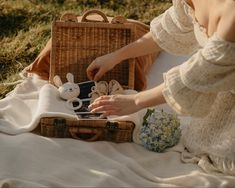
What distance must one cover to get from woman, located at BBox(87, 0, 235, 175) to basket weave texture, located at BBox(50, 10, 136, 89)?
0.25m

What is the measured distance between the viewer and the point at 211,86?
162 centimetres

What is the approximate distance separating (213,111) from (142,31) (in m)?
0.81

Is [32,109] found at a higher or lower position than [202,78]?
lower

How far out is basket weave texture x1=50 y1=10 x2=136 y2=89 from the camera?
225 centimetres

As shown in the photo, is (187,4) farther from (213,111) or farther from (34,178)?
(34,178)

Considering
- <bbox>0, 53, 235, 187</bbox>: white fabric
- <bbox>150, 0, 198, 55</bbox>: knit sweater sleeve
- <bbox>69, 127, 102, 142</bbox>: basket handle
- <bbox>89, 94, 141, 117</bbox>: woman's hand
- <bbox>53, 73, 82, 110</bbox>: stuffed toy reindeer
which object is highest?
<bbox>150, 0, 198, 55</bbox>: knit sweater sleeve

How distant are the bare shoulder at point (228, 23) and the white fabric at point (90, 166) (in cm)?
44

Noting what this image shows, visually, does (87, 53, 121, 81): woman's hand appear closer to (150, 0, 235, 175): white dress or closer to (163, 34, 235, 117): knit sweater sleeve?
(150, 0, 235, 175): white dress

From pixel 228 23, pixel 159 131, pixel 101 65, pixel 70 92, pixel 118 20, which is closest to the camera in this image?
pixel 228 23

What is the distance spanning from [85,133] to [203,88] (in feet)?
1.53

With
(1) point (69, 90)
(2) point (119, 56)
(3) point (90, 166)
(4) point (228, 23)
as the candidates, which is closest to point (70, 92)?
(1) point (69, 90)

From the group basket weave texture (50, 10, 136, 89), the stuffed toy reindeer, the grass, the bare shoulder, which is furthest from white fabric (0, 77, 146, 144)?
the bare shoulder

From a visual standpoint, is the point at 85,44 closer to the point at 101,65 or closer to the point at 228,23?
the point at 101,65

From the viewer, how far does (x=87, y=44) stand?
7.47ft
